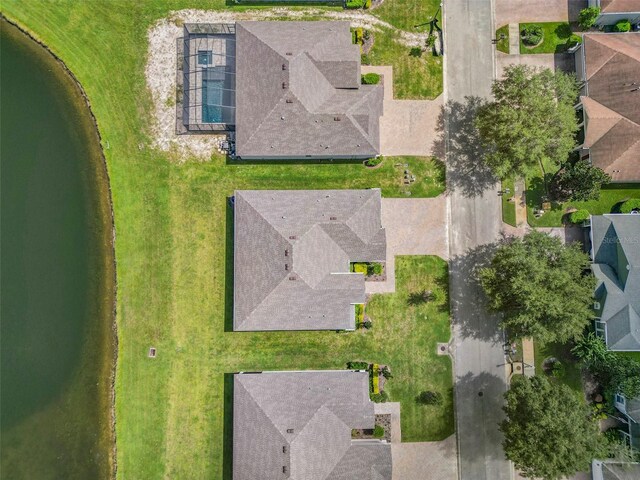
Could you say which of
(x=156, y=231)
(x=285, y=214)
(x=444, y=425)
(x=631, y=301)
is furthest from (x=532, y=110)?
(x=156, y=231)

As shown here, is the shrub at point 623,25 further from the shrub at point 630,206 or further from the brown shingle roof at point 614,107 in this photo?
the shrub at point 630,206

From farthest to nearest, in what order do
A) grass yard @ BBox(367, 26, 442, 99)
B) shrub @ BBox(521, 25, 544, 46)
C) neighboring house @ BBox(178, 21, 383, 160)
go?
1. grass yard @ BBox(367, 26, 442, 99)
2. shrub @ BBox(521, 25, 544, 46)
3. neighboring house @ BBox(178, 21, 383, 160)

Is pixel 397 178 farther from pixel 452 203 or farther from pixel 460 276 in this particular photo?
pixel 460 276

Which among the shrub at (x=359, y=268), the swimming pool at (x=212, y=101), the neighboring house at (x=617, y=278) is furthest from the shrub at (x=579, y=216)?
the swimming pool at (x=212, y=101)

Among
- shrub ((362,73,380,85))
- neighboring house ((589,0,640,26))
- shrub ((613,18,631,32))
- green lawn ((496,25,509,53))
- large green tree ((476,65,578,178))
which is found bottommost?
large green tree ((476,65,578,178))

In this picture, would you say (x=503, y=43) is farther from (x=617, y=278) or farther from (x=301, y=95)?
(x=617, y=278)

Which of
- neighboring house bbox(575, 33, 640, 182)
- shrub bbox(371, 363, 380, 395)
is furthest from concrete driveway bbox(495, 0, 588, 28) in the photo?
shrub bbox(371, 363, 380, 395)

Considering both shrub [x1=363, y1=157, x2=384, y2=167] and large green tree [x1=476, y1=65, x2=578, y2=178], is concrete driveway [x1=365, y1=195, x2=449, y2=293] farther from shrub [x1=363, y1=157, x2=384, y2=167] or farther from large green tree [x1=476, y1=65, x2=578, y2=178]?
large green tree [x1=476, y1=65, x2=578, y2=178]
